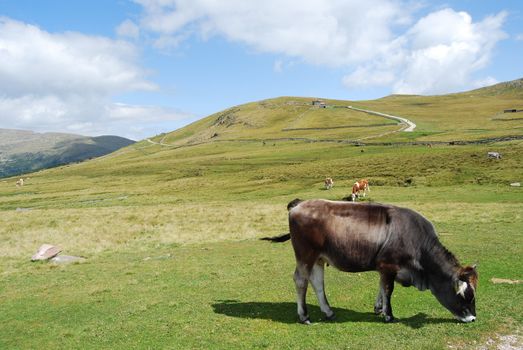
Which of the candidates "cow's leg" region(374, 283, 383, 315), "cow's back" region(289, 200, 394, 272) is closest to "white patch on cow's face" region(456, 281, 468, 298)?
"cow's back" region(289, 200, 394, 272)

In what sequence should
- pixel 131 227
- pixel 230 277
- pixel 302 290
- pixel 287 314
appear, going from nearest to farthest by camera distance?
pixel 302 290 → pixel 287 314 → pixel 230 277 → pixel 131 227

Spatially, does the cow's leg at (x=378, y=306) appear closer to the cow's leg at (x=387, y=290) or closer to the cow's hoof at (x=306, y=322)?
the cow's leg at (x=387, y=290)

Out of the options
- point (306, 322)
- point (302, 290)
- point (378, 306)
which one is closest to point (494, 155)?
point (378, 306)

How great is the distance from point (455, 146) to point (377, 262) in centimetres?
7906

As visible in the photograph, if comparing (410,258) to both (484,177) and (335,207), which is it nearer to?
(335,207)

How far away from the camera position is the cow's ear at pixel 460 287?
11547 mm

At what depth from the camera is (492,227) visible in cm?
2811

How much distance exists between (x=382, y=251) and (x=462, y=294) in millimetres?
2421

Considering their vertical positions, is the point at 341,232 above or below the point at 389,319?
above

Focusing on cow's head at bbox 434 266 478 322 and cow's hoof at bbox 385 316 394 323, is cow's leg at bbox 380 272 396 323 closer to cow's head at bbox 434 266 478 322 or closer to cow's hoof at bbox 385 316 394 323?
cow's hoof at bbox 385 316 394 323

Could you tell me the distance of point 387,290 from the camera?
40.6ft

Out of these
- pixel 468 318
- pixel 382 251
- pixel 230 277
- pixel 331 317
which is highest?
pixel 382 251

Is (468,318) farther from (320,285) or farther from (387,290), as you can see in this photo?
(320,285)

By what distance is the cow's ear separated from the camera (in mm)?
11547
